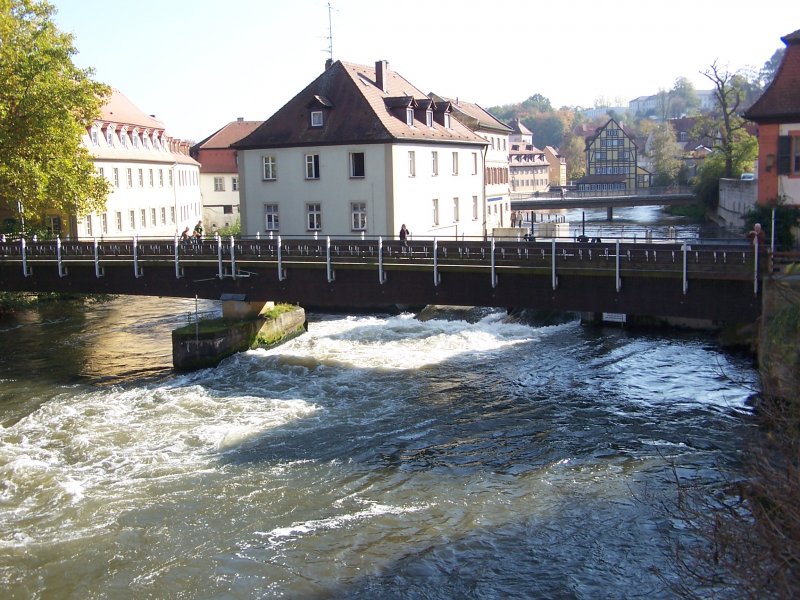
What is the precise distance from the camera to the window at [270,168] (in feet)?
142

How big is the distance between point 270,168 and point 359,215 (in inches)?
203

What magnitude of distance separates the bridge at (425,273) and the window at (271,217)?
878 centimetres

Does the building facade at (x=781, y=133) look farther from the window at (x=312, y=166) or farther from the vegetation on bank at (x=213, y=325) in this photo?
the window at (x=312, y=166)

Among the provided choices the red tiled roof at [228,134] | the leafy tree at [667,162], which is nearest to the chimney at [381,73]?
the red tiled roof at [228,134]

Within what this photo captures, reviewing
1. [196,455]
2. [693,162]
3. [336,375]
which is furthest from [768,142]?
[693,162]

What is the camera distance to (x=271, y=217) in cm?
4369

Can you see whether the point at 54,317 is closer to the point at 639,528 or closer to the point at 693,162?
the point at 639,528

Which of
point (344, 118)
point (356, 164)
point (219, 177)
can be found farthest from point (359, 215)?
point (219, 177)

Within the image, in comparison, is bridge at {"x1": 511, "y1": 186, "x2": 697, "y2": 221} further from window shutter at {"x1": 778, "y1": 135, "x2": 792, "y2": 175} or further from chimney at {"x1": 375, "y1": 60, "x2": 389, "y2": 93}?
window shutter at {"x1": 778, "y1": 135, "x2": 792, "y2": 175}

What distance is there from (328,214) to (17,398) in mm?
18994

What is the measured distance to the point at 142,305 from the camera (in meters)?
45.8

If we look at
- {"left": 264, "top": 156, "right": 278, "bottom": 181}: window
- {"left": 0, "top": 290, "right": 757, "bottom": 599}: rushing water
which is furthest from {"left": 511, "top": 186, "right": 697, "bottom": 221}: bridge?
{"left": 0, "top": 290, "right": 757, "bottom": 599}: rushing water

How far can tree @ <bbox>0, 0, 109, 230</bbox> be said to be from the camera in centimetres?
3484

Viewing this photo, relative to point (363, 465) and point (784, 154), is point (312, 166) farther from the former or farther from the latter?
point (363, 465)
